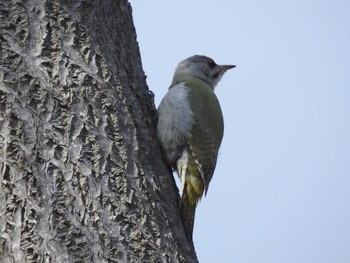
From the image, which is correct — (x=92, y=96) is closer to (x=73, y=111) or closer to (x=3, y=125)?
(x=73, y=111)

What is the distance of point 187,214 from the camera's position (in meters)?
3.38

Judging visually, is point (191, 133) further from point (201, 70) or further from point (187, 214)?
point (201, 70)

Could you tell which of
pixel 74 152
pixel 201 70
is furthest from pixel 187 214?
pixel 201 70

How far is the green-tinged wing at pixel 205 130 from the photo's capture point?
417 centimetres

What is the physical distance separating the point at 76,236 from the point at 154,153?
697 mm

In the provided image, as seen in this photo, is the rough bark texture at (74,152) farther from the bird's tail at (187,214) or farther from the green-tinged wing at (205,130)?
the green-tinged wing at (205,130)

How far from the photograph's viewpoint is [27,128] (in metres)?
2.74

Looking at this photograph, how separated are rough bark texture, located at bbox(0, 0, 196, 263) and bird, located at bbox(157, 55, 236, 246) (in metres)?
0.71

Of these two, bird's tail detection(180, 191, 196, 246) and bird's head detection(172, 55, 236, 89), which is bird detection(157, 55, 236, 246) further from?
bird's head detection(172, 55, 236, 89)

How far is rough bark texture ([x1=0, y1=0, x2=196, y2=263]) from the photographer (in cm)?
262

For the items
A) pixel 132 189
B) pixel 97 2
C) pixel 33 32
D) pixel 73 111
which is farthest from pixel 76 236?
pixel 97 2

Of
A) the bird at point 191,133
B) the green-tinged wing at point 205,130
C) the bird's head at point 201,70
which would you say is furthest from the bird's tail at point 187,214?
the bird's head at point 201,70

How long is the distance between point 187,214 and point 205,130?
104 cm

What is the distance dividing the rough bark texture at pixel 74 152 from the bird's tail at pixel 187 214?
171 mm
